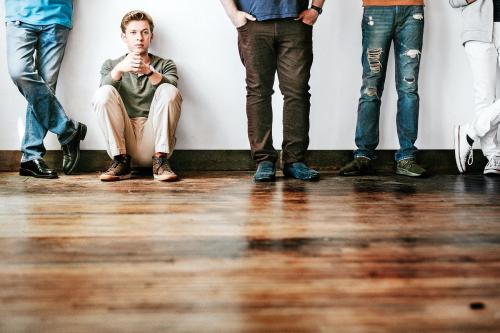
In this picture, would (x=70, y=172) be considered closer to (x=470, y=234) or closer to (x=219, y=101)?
(x=219, y=101)

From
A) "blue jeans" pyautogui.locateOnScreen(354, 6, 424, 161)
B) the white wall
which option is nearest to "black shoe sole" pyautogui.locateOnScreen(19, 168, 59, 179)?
the white wall

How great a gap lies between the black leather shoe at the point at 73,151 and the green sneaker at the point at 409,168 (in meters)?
1.79

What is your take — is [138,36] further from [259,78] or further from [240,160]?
[240,160]

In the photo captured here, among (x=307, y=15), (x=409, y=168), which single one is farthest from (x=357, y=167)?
(x=307, y=15)

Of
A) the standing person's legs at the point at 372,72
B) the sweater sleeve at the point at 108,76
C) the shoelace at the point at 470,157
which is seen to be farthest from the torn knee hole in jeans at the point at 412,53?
the sweater sleeve at the point at 108,76

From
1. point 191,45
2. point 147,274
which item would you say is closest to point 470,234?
point 147,274

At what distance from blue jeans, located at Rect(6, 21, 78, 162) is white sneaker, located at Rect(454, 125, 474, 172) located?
2170 mm

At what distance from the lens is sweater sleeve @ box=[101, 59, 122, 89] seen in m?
3.16

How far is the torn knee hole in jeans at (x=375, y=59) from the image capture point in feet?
10.6

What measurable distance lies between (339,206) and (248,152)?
4.23 ft

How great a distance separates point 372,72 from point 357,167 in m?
0.53

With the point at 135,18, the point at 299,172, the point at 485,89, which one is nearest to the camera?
the point at 299,172

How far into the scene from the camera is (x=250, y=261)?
5.13 feet

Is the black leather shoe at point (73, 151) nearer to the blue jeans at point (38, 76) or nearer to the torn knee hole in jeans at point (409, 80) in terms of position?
the blue jeans at point (38, 76)
